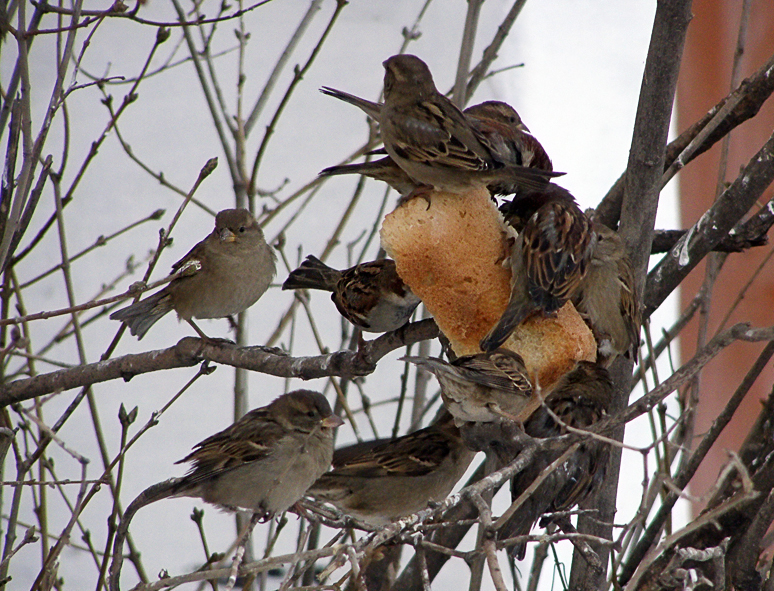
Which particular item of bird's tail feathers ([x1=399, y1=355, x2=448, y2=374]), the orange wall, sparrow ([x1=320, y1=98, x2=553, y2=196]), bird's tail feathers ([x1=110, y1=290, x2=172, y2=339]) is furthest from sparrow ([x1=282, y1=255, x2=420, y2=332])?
the orange wall

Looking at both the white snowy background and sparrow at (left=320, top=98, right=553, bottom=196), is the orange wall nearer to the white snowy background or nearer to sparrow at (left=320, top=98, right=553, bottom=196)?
the white snowy background

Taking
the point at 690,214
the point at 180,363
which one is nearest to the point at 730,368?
the point at 690,214

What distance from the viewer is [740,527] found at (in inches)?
74.4

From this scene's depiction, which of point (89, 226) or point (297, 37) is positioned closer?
point (297, 37)

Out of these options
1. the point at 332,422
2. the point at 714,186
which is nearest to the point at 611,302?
the point at 332,422

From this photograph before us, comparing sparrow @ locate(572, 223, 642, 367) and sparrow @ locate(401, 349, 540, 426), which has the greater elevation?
sparrow @ locate(572, 223, 642, 367)

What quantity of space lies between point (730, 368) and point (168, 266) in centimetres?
255

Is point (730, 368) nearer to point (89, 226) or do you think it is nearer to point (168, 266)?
point (168, 266)

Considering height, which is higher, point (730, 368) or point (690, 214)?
point (690, 214)

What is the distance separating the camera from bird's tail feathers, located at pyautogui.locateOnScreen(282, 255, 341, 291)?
7.38 feet

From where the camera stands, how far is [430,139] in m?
1.92

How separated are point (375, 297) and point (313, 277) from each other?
343mm

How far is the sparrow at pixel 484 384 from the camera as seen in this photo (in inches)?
62.2

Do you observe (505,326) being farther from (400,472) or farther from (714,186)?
(714,186)
